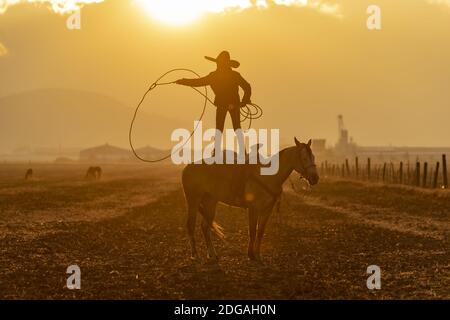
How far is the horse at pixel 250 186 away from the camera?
13.5 meters

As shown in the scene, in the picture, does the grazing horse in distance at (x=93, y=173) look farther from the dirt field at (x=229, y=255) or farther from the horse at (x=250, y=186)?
the horse at (x=250, y=186)

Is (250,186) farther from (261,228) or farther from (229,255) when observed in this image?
(229,255)

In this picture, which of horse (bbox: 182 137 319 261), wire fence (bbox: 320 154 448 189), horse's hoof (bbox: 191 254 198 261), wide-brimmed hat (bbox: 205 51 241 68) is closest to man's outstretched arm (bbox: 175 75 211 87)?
wide-brimmed hat (bbox: 205 51 241 68)

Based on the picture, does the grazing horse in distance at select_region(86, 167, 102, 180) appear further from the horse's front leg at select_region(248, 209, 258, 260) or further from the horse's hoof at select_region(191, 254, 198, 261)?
the horse's front leg at select_region(248, 209, 258, 260)

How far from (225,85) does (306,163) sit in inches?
110

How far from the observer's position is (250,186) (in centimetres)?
1354

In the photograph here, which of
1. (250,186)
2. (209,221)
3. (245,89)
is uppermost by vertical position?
(245,89)

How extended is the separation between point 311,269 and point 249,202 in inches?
79.7

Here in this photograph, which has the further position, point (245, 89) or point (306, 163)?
point (245, 89)

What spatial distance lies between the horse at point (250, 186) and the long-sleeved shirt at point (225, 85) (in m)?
1.70

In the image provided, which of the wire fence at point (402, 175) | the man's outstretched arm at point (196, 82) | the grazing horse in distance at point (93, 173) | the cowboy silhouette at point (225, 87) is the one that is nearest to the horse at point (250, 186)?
the cowboy silhouette at point (225, 87)

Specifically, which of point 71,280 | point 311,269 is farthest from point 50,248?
point 311,269

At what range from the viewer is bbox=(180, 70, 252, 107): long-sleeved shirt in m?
14.4

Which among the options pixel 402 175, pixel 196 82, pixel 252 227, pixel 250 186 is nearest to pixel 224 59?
pixel 196 82
